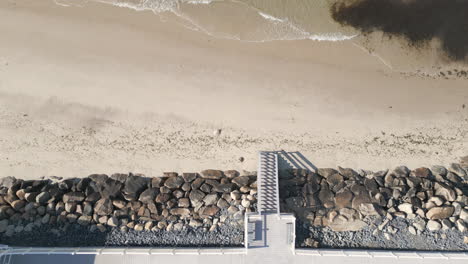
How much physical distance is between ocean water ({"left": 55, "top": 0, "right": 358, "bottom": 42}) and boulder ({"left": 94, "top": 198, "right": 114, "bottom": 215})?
907cm

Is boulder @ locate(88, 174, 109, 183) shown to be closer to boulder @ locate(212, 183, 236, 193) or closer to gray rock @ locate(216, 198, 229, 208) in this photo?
boulder @ locate(212, 183, 236, 193)

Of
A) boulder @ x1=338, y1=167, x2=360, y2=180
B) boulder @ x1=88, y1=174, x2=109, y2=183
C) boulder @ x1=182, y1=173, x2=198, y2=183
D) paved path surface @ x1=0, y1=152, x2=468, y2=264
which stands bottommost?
paved path surface @ x1=0, y1=152, x2=468, y2=264

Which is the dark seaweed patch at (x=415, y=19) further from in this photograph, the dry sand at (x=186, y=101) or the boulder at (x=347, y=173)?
the boulder at (x=347, y=173)

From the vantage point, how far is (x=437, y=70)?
46.8ft

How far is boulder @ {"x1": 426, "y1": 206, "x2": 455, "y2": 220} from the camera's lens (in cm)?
1232

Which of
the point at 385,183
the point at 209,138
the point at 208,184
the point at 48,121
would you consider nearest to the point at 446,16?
the point at 385,183

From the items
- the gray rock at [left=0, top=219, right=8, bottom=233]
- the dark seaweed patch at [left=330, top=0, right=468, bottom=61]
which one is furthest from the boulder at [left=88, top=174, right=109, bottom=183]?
the dark seaweed patch at [left=330, top=0, right=468, bottom=61]

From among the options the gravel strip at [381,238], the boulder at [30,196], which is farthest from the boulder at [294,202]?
the boulder at [30,196]

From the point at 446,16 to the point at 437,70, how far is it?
2.93 m

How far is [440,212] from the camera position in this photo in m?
12.3

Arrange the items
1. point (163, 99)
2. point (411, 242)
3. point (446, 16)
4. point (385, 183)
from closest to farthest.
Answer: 1. point (411, 242)
2. point (385, 183)
3. point (163, 99)
4. point (446, 16)

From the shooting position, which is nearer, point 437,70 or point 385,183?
point 385,183

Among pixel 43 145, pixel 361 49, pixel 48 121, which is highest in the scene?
pixel 361 49

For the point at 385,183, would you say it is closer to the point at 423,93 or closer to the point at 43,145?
the point at 423,93
